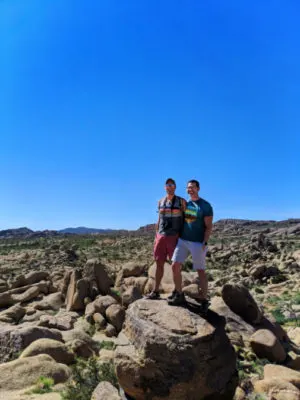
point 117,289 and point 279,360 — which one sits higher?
point 117,289

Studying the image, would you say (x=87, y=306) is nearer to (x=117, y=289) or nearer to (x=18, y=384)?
(x=117, y=289)

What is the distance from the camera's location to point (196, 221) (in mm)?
7375

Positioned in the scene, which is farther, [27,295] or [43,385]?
[27,295]

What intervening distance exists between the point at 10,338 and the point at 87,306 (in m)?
5.73

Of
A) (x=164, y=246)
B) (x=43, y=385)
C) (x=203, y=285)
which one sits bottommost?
(x=43, y=385)

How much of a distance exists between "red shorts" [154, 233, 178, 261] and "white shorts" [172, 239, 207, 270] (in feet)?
0.72

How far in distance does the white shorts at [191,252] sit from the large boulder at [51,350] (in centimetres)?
524

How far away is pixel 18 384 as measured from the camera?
28.3 feet

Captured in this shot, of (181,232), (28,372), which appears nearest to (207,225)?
(181,232)

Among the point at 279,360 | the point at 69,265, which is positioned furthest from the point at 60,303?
the point at 69,265

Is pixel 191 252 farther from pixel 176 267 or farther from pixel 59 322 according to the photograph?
pixel 59 322

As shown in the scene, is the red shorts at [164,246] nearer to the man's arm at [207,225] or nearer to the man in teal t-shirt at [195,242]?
the man in teal t-shirt at [195,242]

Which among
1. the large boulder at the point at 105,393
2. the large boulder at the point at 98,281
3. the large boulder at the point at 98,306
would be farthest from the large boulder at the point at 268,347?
the large boulder at the point at 98,281

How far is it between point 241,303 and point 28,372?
25.4 ft
